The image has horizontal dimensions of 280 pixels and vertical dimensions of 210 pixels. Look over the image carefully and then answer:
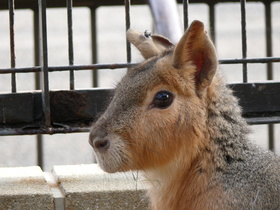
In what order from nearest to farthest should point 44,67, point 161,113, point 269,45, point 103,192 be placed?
1. point 161,113
2. point 103,192
3. point 44,67
4. point 269,45

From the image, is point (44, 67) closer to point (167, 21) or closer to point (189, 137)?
point (167, 21)

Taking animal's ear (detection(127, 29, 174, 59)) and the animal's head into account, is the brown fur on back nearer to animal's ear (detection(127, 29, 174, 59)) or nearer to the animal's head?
the animal's head

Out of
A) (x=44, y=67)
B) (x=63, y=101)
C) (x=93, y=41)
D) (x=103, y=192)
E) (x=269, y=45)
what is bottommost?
(x=103, y=192)

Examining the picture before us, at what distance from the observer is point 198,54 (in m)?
3.21

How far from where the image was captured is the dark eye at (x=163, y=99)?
3178 millimetres

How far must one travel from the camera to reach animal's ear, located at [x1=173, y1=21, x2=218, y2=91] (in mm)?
3123

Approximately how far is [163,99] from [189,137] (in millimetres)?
209

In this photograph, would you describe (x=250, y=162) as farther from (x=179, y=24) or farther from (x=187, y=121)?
(x=179, y=24)

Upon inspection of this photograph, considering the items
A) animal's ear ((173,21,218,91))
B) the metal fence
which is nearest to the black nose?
animal's ear ((173,21,218,91))

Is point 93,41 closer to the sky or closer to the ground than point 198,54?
closer to the sky

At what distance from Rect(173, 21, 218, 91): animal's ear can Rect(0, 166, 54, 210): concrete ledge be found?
4.13 feet

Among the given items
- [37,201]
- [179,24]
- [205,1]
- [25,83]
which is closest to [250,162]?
[179,24]

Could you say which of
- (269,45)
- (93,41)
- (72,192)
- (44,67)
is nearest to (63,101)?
(44,67)

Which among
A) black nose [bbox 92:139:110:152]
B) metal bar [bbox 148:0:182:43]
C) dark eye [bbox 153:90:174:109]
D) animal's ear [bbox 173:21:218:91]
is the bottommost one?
black nose [bbox 92:139:110:152]
